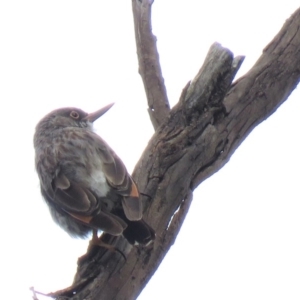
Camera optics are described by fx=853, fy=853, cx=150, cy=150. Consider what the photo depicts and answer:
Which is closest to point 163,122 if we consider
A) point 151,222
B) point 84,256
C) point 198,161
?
point 198,161

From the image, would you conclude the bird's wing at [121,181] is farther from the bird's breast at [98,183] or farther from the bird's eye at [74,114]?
the bird's eye at [74,114]

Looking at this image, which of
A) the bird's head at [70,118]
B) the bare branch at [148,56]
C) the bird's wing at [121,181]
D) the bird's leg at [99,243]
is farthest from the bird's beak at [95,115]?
the bird's leg at [99,243]

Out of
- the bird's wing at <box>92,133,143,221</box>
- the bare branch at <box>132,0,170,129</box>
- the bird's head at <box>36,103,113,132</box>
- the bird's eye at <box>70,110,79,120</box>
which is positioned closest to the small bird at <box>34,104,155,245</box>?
the bird's wing at <box>92,133,143,221</box>

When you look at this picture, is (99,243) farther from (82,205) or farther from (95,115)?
(95,115)

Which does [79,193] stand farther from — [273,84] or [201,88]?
[273,84]

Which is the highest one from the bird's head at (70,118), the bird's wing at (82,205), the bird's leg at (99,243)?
the bird's head at (70,118)

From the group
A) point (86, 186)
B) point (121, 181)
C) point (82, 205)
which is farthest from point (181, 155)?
point (82, 205)
